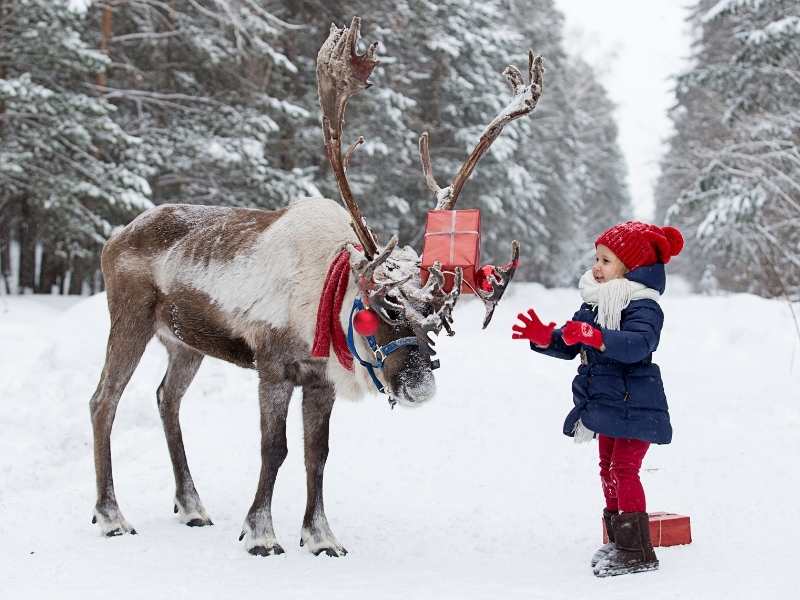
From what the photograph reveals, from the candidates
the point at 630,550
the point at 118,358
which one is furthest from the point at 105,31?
the point at 630,550

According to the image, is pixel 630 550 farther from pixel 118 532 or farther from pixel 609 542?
pixel 118 532

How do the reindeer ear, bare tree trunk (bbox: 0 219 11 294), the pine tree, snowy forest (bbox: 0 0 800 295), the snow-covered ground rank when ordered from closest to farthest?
the snow-covered ground → the reindeer ear → the pine tree → snowy forest (bbox: 0 0 800 295) → bare tree trunk (bbox: 0 219 11 294)

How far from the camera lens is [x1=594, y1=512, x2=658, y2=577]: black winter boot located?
3.71 m

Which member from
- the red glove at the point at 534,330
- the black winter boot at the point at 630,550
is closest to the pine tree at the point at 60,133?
the red glove at the point at 534,330

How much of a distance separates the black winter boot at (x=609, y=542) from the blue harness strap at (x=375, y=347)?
1.20 meters

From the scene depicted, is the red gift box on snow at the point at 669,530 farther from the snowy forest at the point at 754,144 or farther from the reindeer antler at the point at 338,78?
the snowy forest at the point at 754,144

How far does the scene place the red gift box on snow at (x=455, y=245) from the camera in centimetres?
399

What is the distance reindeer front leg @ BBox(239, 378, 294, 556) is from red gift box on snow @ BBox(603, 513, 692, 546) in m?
1.68

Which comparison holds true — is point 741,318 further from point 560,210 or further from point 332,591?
point 560,210

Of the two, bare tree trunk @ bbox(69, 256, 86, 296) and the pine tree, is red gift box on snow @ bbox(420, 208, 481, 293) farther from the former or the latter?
bare tree trunk @ bbox(69, 256, 86, 296)

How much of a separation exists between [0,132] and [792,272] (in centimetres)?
1367

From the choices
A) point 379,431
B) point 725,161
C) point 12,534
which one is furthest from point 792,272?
point 12,534

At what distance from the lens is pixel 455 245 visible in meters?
4.03

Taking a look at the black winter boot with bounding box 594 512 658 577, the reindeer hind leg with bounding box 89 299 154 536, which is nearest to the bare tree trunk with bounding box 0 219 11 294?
the reindeer hind leg with bounding box 89 299 154 536
